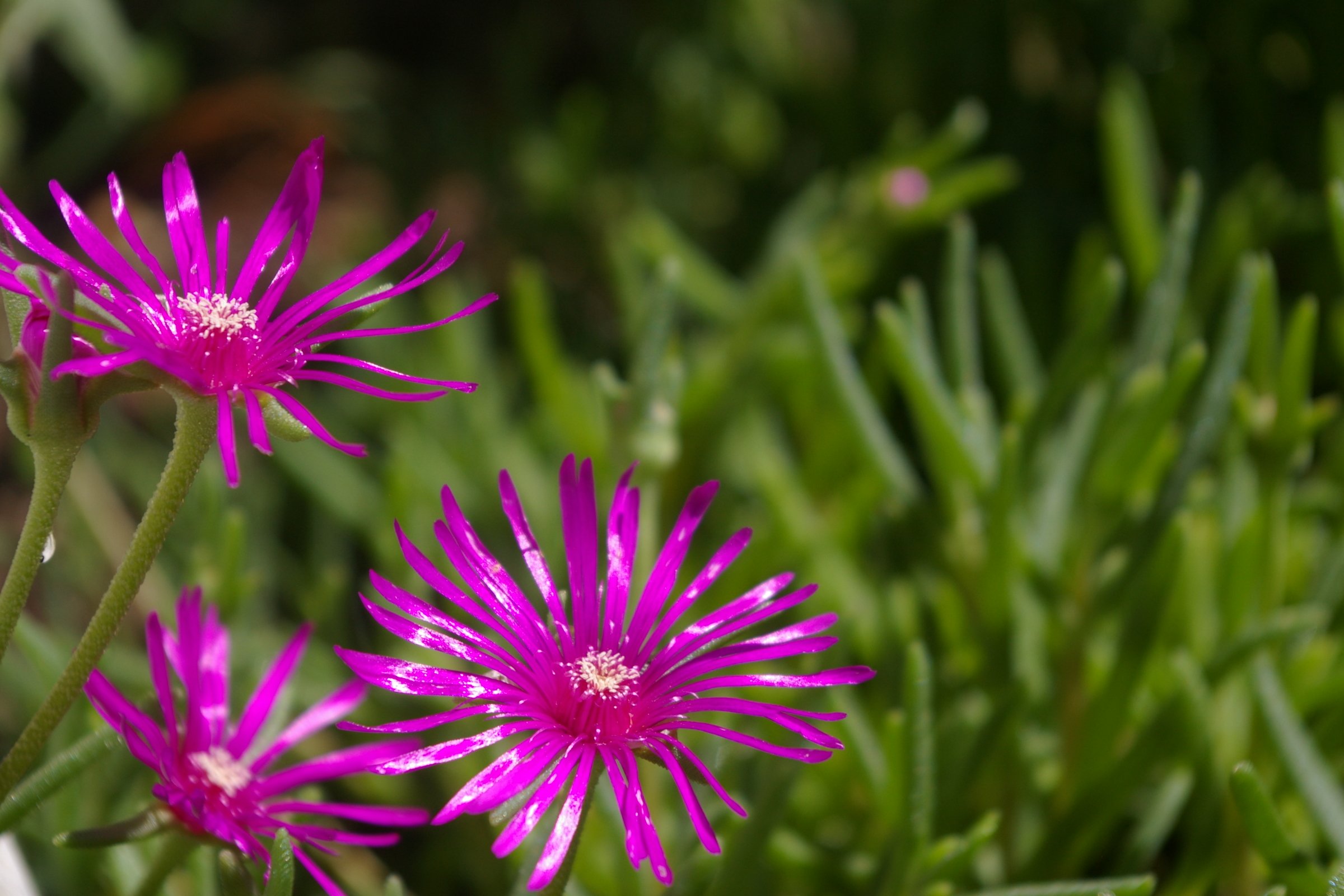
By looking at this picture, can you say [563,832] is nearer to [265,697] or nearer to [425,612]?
[425,612]

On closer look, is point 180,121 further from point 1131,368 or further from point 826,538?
point 1131,368

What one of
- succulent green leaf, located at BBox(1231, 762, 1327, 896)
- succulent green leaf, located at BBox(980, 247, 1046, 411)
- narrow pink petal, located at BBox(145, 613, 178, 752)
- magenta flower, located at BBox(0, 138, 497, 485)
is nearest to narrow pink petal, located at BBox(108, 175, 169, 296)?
magenta flower, located at BBox(0, 138, 497, 485)

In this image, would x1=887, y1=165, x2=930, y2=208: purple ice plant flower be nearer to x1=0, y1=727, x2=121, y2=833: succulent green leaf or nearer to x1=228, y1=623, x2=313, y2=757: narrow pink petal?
Result: x1=228, y1=623, x2=313, y2=757: narrow pink petal

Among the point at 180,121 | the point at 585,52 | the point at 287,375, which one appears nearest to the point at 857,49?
the point at 585,52

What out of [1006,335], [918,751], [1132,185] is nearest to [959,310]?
[1006,335]

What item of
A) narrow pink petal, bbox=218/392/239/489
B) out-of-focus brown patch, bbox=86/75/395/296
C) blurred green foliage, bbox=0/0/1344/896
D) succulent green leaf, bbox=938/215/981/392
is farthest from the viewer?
out-of-focus brown patch, bbox=86/75/395/296

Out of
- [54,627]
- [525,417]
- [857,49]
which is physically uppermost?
[857,49]
